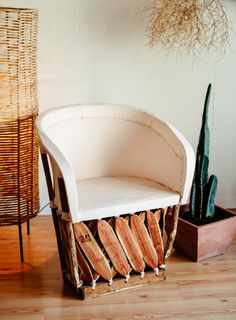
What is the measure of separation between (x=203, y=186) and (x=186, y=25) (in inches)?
32.1

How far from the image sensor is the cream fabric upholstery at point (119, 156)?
213 centimetres

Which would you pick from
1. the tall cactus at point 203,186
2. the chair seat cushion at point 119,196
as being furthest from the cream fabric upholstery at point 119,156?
the tall cactus at point 203,186

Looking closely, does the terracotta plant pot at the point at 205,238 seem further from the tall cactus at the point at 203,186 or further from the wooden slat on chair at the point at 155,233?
the wooden slat on chair at the point at 155,233

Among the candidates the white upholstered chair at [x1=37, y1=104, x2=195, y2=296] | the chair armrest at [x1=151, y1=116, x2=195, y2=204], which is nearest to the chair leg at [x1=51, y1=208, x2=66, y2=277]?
the white upholstered chair at [x1=37, y1=104, x2=195, y2=296]

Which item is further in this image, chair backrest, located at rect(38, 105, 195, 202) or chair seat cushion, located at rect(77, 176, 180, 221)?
chair backrest, located at rect(38, 105, 195, 202)

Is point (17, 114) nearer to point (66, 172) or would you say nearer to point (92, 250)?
point (66, 172)

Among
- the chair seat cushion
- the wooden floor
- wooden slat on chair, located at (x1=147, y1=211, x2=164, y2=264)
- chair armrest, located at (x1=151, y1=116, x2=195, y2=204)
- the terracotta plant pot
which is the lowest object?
the wooden floor

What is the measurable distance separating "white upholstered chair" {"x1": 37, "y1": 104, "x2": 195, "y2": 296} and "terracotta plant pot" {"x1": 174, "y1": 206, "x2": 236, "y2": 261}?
227mm

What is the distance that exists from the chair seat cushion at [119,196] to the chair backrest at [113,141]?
0.07 meters

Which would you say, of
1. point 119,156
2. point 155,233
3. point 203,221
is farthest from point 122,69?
point 155,233

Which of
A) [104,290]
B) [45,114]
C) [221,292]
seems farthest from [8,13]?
[221,292]

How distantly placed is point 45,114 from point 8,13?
1.51 feet

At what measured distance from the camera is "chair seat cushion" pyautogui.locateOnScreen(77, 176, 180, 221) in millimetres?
2037

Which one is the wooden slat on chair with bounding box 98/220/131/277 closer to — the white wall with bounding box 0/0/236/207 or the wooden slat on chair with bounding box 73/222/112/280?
the wooden slat on chair with bounding box 73/222/112/280
